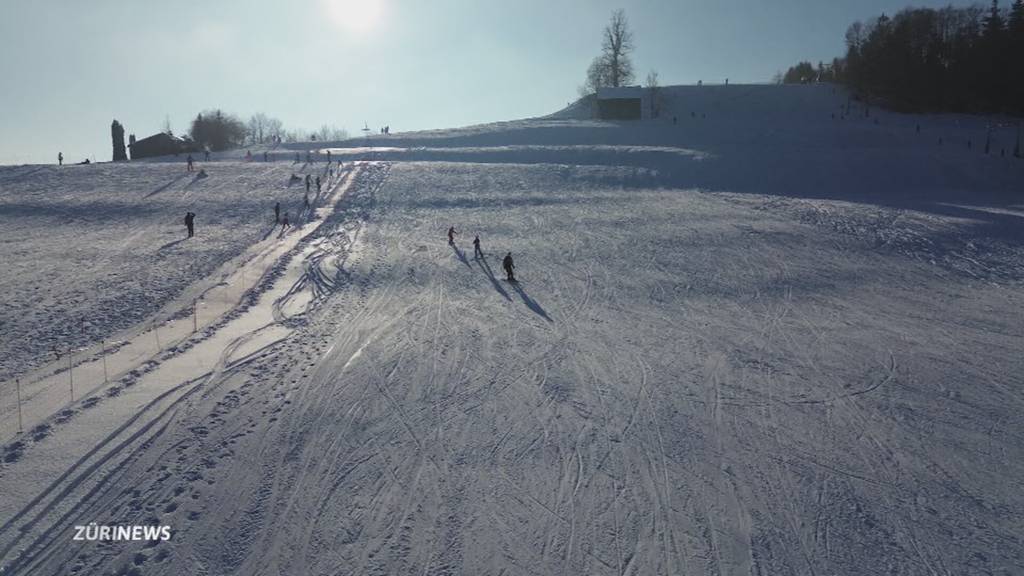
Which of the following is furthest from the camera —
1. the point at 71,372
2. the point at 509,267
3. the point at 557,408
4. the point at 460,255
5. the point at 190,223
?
the point at 190,223

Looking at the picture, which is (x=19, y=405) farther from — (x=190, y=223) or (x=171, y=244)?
(x=190, y=223)

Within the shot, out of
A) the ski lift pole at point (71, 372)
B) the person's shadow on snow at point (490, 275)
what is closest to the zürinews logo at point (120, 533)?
the ski lift pole at point (71, 372)

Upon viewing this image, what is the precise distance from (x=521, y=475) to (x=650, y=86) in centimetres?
8347

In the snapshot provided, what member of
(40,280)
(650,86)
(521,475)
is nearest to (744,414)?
(521,475)

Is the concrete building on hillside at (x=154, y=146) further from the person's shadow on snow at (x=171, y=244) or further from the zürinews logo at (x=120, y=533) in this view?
the zürinews logo at (x=120, y=533)

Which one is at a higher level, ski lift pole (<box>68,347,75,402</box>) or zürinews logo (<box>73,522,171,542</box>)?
ski lift pole (<box>68,347,75,402</box>)

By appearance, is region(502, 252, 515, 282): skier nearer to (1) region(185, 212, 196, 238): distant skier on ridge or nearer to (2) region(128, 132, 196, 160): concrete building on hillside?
(1) region(185, 212, 196, 238): distant skier on ridge

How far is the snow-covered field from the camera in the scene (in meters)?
9.09

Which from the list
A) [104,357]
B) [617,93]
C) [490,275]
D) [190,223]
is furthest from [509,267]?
[617,93]

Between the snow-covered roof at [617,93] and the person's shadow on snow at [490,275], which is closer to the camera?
the person's shadow on snow at [490,275]

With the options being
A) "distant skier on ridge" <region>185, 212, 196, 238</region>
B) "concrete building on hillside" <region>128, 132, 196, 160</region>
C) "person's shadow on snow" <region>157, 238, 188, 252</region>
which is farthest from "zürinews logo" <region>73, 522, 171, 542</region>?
"concrete building on hillside" <region>128, 132, 196, 160</region>

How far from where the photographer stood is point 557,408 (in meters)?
13.3

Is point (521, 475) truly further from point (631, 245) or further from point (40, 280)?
point (40, 280)

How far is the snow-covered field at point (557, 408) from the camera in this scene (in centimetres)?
909
